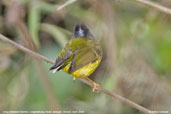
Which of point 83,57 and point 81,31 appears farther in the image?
point 81,31

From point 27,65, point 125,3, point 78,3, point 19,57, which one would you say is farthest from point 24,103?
point 125,3

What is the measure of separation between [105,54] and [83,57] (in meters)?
1.46

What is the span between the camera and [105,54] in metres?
4.13

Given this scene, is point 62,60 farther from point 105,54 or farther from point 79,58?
point 105,54

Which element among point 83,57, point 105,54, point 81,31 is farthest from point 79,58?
point 105,54

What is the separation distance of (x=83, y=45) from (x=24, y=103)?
3.15 feet

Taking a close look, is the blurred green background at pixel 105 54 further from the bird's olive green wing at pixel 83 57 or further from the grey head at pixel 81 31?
the bird's olive green wing at pixel 83 57

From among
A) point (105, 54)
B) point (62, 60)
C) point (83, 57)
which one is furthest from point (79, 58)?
point (105, 54)

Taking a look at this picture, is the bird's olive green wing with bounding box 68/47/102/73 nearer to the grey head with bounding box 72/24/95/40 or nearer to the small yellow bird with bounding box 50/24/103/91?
the small yellow bird with bounding box 50/24/103/91

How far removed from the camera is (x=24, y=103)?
3.49 m

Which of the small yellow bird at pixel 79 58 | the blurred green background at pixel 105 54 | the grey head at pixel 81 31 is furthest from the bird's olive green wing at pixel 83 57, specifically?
the blurred green background at pixel 105 54

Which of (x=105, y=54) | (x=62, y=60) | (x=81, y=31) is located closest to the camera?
(x=62, y=60)

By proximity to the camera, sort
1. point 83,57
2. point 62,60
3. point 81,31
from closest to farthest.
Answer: point 62,60, point 83,57, point 81,31

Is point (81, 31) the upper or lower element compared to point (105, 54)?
upper
